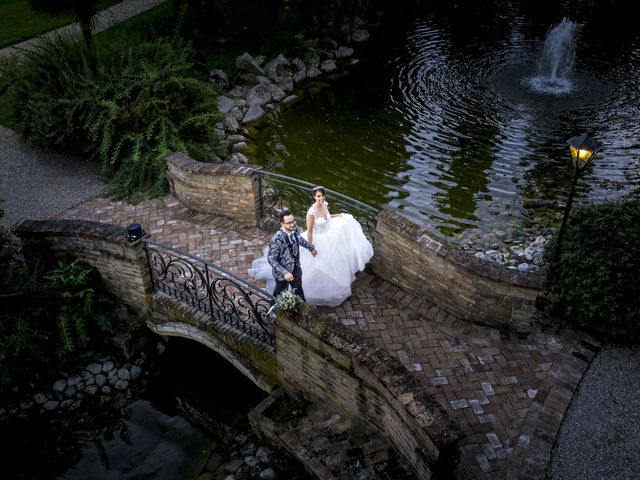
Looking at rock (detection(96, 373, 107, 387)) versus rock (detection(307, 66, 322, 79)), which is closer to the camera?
rock (detection(96, 373, 107, 387))

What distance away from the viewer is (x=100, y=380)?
9516 mm

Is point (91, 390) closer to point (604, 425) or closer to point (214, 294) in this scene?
point (214, 294)

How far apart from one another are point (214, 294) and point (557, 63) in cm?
1677

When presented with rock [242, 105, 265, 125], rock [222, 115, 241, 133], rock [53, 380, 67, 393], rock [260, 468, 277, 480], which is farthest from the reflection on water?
rock [242, 105, 265, 125]

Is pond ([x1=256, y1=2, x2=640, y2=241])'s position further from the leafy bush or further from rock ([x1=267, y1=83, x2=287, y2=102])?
the leafy bush

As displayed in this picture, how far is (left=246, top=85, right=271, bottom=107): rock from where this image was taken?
18266mm

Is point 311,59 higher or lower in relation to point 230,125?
higher

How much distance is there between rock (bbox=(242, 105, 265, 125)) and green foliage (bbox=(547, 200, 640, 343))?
1118 centimetres

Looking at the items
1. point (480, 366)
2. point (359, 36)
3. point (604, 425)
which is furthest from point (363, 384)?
point (359, 36)

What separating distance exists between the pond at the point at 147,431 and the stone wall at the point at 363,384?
122 cm

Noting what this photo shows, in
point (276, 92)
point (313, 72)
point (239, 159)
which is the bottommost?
point (239, 159)

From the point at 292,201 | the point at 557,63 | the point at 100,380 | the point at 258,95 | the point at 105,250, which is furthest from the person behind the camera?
the point at 557,63

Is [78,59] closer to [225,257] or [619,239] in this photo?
[225,257]

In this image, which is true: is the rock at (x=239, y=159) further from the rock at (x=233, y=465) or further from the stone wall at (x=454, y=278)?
the rock at (x=233, y=465)
